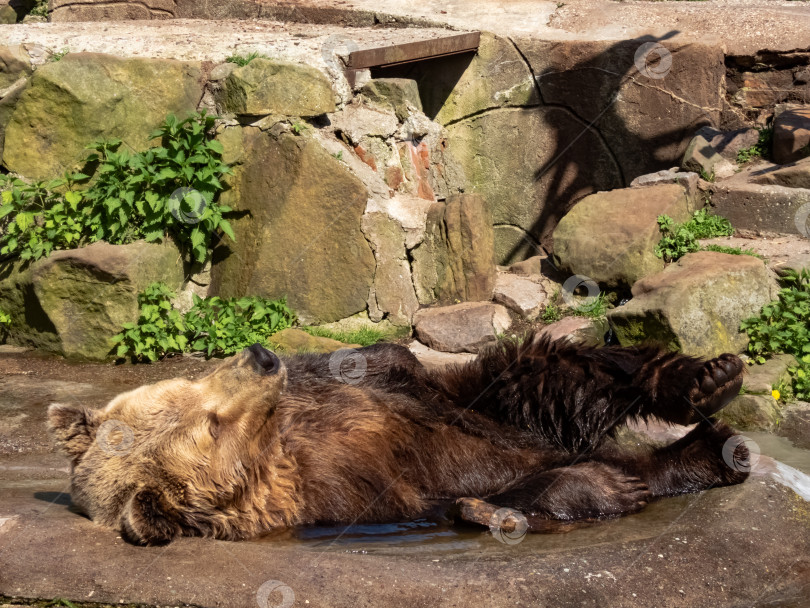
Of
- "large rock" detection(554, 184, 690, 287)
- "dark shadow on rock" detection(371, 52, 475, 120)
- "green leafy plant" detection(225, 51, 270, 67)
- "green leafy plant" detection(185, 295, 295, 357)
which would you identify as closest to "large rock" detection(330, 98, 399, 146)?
"green leafy plant" detection(225, 51, 270, 67)

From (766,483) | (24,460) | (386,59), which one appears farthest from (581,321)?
(24,460)

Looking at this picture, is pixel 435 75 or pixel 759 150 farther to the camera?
pixel 435 75

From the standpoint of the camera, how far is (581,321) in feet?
22.7

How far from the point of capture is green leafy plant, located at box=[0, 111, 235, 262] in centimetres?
698

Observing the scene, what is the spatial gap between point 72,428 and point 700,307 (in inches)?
151

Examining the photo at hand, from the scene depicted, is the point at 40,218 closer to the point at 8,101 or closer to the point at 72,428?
the point at 8,101

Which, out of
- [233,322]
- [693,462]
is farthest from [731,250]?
[233,322]

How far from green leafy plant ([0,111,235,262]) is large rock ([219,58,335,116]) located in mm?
313

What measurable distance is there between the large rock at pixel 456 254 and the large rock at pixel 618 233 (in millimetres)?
610

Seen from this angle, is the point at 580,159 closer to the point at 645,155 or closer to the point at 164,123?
the point at 645,155

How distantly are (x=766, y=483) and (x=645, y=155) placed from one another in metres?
5.31

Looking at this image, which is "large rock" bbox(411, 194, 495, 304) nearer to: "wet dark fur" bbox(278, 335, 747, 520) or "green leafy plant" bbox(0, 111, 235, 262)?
"green leafy plant" bbox(0, 111, 235, 262)

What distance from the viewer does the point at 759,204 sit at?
7035 mm

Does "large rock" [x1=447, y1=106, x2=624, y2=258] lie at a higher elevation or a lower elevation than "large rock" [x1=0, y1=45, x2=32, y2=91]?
lower
